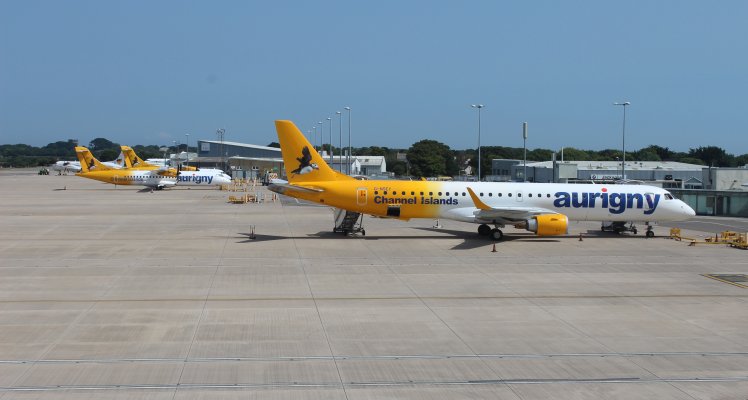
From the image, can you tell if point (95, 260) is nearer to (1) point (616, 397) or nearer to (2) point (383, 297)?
(2) point (383, 297)

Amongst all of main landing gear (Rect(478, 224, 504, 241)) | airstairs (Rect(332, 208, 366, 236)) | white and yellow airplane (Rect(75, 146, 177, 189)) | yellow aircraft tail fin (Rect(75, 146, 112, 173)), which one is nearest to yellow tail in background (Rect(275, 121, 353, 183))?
airstairs (Rect(332, 208, 366, 236))

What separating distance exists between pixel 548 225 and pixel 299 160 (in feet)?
42.4

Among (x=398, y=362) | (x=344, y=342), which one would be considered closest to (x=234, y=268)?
(x=344, y=342)

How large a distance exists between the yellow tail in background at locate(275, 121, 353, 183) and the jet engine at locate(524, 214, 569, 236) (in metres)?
10.1

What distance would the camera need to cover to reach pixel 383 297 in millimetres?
21266

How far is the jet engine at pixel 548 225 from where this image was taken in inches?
1384

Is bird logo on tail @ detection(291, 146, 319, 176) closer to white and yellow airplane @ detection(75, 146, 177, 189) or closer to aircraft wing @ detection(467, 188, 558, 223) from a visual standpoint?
aircraft wing @ detection(467, 188, 558, 223)

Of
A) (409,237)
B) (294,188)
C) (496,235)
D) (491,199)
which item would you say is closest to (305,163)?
(294,188)

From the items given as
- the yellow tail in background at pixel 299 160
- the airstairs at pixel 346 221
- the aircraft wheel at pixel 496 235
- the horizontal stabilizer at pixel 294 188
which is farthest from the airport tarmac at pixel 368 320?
the yellow tail in background at pixel 299 160

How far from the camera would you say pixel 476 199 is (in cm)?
3488

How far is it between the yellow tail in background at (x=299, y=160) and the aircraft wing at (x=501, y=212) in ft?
24.0

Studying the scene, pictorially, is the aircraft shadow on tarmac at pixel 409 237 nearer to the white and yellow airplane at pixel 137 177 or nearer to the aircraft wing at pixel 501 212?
the aircraft wing at pixel 501 212

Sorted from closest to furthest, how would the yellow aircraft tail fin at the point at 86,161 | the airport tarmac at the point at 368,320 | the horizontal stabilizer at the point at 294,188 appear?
the airport tarmac at the point at 368,320, the horizontal stabilizer at the point at 294,188, the yellow aircraft tail fin at the point at 86,161

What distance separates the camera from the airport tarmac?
13211 millimetres
